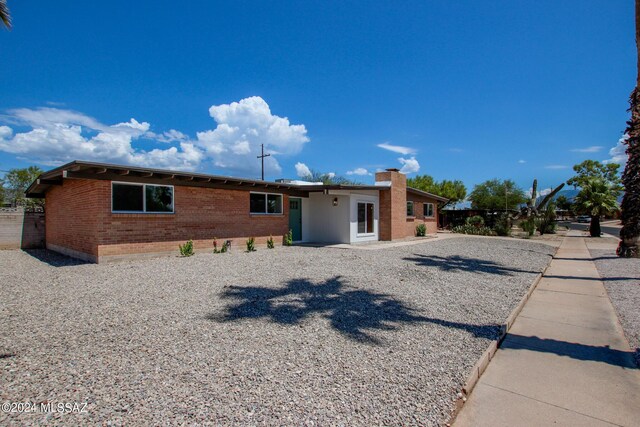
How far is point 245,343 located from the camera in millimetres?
4266

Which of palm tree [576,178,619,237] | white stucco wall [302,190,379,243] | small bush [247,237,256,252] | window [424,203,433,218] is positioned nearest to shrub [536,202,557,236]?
palm tree [576,178,619,237]

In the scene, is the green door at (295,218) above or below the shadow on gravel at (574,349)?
above

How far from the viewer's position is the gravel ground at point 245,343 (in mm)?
2922

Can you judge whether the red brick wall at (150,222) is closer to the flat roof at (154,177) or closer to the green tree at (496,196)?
the flat roof at (154,177)

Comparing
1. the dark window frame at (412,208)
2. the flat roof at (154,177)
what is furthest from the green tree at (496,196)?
the flat roof at (154,177)

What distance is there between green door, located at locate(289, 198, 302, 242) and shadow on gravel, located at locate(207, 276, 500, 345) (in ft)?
31.0

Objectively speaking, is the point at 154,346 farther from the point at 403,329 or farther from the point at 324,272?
the point at 324,272

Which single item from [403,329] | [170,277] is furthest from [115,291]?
[403,329]

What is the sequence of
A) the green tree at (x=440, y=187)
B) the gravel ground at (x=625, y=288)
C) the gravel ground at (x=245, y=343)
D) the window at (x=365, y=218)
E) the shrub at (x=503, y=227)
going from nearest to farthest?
the gravel ground at (x=245, y=343)
the gravel ground at (x=625, y=288)
the window at (x=365, y=218)
the shrub at (x=503, y=227)
the green tree at (x=440, y=187)

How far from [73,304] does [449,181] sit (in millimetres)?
47477

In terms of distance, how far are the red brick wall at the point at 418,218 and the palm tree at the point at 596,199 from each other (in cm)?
992

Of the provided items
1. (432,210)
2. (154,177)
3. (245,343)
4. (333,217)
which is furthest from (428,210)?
(245,343)

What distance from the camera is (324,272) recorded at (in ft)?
29.3

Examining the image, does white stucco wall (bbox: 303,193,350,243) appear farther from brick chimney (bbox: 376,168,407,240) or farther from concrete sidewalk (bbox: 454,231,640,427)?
concrete sidewalk (bbox: 454,231,640,427)
